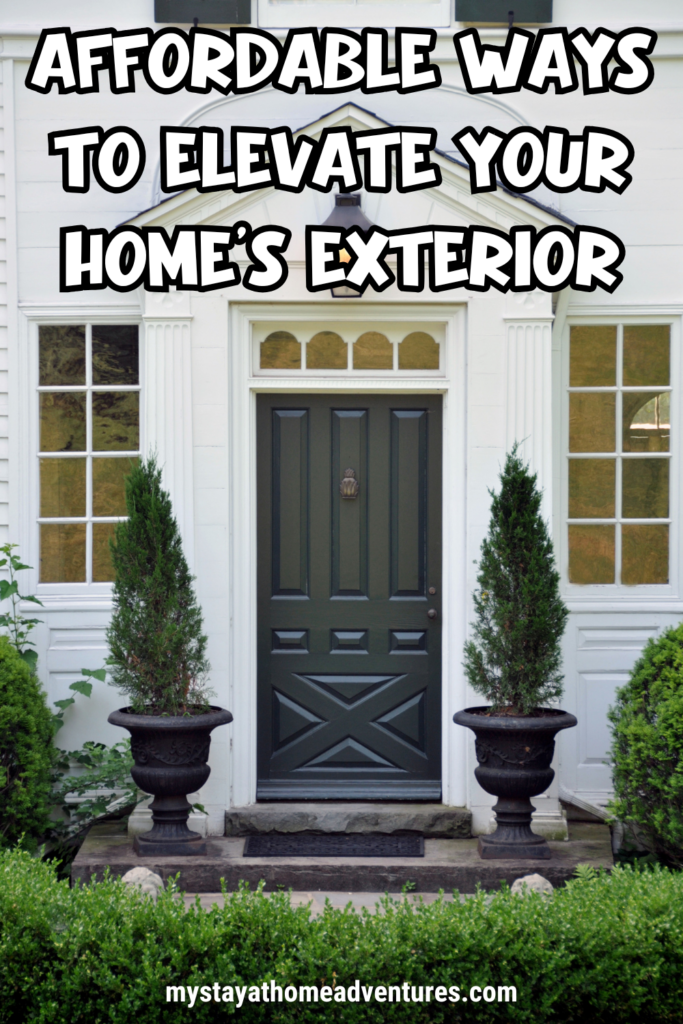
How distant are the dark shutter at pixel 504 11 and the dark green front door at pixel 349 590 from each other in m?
2.19

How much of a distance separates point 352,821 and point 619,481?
244cm

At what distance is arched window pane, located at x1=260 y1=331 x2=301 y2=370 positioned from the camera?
5605 millimetres

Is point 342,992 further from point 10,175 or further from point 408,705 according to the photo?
point 10,175

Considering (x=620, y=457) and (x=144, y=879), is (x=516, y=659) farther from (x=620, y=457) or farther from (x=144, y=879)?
(x=144, y=879)

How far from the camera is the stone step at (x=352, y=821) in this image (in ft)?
17.5

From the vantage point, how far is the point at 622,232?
5738mm

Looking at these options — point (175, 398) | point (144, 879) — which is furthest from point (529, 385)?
point (144, 879)

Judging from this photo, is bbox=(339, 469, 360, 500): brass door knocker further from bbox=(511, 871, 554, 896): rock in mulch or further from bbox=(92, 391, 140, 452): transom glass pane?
bbox=(511, 871, 554, 896): rock in mulch

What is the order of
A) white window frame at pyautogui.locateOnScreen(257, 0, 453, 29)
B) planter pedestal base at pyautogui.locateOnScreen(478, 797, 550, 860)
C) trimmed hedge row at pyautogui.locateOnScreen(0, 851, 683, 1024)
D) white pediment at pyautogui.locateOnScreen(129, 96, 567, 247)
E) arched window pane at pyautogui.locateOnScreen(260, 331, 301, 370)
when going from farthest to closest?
white window frame at pyautogui.locateOnScreen(257, 0, 453, 29) → arched window pane at pyautogui.locateOnScreen(260, 331, 301, 370) → white pediment at pyautogui.locateOnScreen(129, 96, 567, 247) → planter pedestal base at pyautogui.locateOnScreen(478, 797, 550, 860) → trimmed hedge row at pyautogui.locateOnScreen(0, 851, 683, 1024)

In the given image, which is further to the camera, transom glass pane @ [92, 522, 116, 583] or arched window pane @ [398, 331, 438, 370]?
transom glass pane @ [92, 522, 116, 583]

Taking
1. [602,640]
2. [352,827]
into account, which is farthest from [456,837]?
[602,640]

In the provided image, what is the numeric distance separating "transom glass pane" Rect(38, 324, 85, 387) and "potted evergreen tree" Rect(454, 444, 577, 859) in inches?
103

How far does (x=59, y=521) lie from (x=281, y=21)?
10.2ft

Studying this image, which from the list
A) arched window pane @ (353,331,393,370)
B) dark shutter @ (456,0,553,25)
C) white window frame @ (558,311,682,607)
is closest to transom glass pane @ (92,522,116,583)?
arched window pane @ (353,331,393,370)
